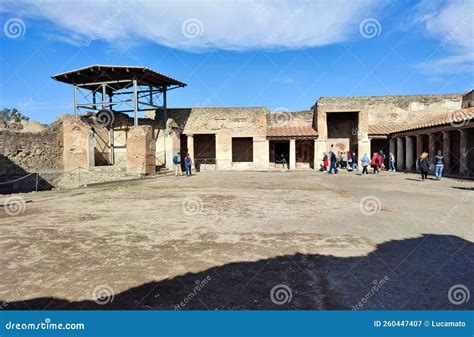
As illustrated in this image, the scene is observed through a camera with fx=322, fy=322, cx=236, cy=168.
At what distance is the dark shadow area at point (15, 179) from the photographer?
49.2 feet

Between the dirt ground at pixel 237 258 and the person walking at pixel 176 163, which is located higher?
the person walking at pixel 176 163

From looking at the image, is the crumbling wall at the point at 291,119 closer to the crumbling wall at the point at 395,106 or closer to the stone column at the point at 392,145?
the crumbling wall at the point at 395,106

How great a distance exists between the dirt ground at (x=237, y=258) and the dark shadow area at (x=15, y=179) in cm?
922

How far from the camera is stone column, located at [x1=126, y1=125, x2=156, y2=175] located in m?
17.3

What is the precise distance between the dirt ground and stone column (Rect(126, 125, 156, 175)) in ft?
32.0

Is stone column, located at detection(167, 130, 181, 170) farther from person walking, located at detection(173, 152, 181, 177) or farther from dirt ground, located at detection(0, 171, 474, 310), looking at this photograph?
dirt ground, located at detection(0, 171, 474, 310)

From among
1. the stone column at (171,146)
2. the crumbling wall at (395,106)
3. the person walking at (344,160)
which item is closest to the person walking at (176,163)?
the stone column at (171,146)

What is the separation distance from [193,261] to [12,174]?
52.3 feet

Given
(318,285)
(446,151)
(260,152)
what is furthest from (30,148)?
(446,151)

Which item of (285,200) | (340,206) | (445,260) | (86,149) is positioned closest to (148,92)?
(86,149)

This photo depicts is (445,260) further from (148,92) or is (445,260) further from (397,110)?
(397,110)

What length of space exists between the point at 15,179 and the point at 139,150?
19.5 feet

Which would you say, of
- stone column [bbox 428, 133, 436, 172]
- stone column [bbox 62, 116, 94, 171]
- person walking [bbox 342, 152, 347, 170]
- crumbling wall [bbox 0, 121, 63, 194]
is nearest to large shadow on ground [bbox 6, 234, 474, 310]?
crumbling wall [bbox 0, 121, 63, 194]

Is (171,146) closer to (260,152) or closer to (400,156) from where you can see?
(260,152)
